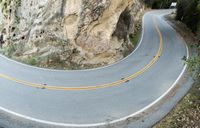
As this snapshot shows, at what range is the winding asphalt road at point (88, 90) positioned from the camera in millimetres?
13367

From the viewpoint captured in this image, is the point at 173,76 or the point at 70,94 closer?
the point at 70,94

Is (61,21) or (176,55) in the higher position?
(61,21)

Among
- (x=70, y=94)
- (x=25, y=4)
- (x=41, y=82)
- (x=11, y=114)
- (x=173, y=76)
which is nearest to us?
(x=11, y=114)

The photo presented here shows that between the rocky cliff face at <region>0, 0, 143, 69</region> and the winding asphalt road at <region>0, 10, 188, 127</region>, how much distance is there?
1.31 meters

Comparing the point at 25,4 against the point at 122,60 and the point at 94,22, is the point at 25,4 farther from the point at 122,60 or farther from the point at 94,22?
the point at 122,60

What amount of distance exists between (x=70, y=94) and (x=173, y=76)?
23.6 ft

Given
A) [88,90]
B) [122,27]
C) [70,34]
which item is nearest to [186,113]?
[88,90]

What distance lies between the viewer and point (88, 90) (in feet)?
52.9

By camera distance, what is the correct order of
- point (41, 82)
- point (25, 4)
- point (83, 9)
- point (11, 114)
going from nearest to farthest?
point (11, 114), point (41, 82), point (83, 9), point (25, 4)

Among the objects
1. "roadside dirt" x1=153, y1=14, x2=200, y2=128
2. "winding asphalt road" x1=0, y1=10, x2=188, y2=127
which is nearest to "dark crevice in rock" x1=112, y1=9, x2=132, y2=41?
"winding asphalt road" x1=0, y1=10, x2=188, y2=127

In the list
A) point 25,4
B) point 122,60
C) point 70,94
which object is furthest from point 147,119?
point 25,4

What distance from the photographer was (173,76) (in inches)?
751

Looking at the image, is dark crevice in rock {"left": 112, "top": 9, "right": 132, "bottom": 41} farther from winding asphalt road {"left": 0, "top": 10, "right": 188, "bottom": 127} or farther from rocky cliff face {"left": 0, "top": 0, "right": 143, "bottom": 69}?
winding asphalt road {"left": 0, "top": 10, "right": 188, "bottom": 127}

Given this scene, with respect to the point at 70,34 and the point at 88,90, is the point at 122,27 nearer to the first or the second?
the point at 70,34
